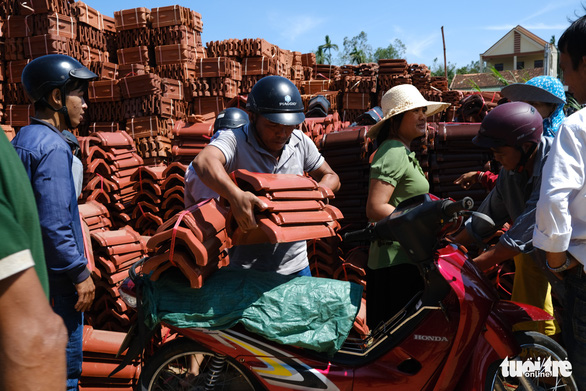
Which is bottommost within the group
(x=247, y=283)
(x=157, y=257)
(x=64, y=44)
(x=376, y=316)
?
(x=376, y=316)

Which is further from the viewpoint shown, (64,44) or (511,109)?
(64,44)

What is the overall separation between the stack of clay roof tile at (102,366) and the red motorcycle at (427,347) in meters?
1.38

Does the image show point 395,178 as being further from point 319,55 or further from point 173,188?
point 319,55

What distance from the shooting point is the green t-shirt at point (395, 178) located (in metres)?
3.27

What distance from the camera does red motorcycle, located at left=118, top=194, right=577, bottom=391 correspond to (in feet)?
8.78

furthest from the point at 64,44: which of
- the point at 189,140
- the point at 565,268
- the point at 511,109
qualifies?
the point at 565,268

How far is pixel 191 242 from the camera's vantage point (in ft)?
8.64

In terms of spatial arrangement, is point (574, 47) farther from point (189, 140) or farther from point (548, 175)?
point (189, 140)

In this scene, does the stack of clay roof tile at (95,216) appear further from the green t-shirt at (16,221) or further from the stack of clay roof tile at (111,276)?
the green t-shirt at (16,221)

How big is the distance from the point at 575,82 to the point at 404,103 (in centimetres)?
121

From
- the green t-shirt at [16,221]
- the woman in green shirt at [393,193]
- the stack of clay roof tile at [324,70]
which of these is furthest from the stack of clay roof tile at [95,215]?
the stack of clay roof tile at [324,70]

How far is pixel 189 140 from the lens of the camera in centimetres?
702

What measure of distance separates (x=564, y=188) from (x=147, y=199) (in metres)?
5.55

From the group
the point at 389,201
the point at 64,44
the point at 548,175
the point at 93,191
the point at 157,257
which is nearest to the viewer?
the point at 548,175
